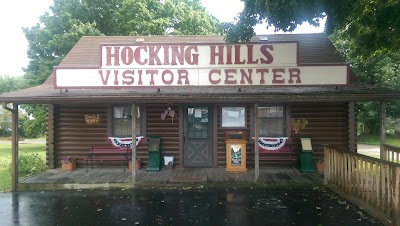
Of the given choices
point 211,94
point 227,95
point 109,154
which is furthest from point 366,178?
point 109,154

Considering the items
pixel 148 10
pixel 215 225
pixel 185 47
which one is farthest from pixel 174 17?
pixel 215 225

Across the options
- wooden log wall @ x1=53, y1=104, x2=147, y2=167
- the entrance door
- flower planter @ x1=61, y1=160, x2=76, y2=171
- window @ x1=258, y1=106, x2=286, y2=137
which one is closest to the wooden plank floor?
flower planter @ x1=61, y1=160, x2=76, y2=171

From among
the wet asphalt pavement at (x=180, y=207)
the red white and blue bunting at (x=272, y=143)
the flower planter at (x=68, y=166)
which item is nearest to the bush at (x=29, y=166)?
the flower planter at (x=68, y=166)

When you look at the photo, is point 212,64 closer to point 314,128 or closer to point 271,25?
point 271,25

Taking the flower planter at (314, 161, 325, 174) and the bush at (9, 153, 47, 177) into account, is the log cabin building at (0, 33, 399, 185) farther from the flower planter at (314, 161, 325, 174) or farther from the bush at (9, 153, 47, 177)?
the flower planter at (314, 161, 325, 174)

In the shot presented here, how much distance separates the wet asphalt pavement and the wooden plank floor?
0.47 m

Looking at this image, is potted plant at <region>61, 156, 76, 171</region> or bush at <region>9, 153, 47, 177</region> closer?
bush at <region>9, 153, 47, 177</region>

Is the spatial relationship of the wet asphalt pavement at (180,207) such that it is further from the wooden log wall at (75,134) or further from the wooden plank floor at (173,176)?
the wooden log wall at (75,134)

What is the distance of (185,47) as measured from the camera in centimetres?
967

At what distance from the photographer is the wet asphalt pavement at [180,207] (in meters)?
6.39

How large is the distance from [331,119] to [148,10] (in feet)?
65.0

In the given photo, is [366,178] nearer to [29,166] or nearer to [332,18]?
[332,18]

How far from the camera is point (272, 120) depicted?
11.4m

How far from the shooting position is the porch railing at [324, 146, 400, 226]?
5.85m
